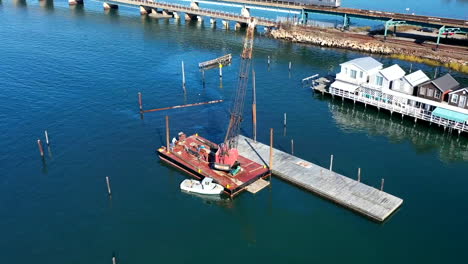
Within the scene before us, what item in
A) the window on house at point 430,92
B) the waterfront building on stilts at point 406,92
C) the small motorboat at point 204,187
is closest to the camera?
the small motorboat at point 204,187

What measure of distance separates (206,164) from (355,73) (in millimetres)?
47845

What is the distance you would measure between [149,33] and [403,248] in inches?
5494

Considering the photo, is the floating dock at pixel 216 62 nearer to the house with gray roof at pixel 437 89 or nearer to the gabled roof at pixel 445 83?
the house with gray roof at pixel 437 89

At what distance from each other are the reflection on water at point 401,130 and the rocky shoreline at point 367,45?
151ft

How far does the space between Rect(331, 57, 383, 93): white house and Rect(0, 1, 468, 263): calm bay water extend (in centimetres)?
504

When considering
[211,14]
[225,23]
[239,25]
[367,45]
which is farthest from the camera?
[211,14]

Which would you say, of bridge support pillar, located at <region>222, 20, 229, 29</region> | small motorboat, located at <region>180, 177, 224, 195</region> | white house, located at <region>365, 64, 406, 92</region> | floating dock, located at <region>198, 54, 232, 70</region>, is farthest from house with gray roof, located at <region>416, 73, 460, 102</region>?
bridge support pillar, located at <region>222, 20, 229, 29</region>

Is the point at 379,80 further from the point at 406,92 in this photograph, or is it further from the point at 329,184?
the point at 329,184

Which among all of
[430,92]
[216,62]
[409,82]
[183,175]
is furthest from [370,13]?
[183,175]

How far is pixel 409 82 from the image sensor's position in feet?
301

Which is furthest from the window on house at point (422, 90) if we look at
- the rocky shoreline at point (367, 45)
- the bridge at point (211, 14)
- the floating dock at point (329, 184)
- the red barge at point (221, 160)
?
the bridge at point (211, 14)

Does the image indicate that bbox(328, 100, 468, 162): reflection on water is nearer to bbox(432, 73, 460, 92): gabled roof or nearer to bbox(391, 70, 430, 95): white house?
bbox(391, 70, 430, 95): white house

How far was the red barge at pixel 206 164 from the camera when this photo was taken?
68.7 meters

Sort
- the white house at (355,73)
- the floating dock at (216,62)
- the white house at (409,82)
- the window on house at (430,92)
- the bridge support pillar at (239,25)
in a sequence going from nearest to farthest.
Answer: the window on house at (430,92)
the white house at (409,82)
the white house at (355,73)
the floating dock at (216,62)
the bridge support pillar at (239,25)
